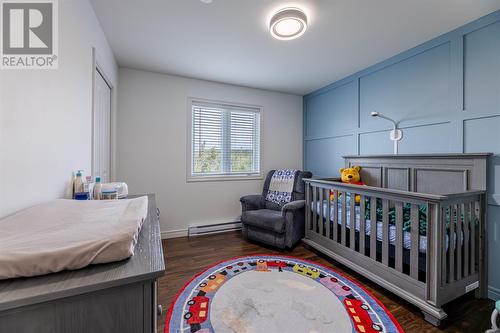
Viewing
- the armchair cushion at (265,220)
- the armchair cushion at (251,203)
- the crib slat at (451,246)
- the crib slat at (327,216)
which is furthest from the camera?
the armchair cushion at (251,203)

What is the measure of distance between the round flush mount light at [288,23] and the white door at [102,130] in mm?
1630

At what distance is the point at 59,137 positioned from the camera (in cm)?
119

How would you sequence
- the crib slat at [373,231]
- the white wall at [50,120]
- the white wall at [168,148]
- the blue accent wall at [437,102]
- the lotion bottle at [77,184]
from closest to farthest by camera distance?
the white wall at [50,120] → the lotion bottle at [77,184] → the blue accent wall at [437,102] → the crib slat at [373,231] → the white wall at [168,148]

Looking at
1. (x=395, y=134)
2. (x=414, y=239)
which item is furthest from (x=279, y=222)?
(x=395, y=134)

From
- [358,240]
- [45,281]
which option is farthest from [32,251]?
[358,240]

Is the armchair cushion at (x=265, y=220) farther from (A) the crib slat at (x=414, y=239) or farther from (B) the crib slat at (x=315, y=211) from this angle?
(A) the crib slat at (x=414, y=239)

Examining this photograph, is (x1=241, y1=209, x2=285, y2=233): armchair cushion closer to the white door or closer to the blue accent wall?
the blue accent wall

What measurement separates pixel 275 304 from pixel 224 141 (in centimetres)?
240

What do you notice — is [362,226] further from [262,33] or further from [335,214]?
[262,33]

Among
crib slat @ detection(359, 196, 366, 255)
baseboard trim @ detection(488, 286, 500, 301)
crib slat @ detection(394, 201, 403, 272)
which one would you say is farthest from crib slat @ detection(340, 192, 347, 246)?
baseboard trim @ detection(488, 286, 500, 301)

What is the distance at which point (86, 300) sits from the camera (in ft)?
1.55

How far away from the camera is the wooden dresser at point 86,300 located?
16.6 inches

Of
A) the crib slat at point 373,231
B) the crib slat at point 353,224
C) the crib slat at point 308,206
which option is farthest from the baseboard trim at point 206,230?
the crib slat at point 373,231

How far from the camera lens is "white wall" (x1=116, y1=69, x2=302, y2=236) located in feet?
9.27
